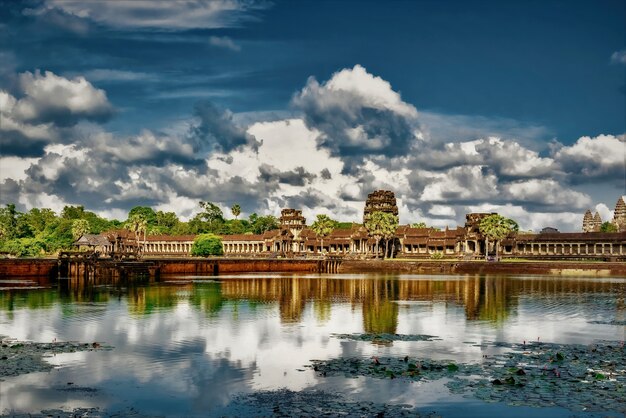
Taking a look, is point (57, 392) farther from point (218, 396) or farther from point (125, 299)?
point (125, 299)

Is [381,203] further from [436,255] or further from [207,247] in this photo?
[207,247]

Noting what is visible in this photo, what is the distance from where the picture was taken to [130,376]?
26719 mm

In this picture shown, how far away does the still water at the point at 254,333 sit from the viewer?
23.3 metres

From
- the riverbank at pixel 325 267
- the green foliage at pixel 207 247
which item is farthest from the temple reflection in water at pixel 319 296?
the green foliage at pixel 207 247

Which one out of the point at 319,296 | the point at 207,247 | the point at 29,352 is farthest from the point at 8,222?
the point at 29,352

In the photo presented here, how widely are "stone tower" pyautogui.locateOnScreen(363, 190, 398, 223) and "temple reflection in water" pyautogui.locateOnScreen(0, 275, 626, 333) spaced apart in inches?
4374

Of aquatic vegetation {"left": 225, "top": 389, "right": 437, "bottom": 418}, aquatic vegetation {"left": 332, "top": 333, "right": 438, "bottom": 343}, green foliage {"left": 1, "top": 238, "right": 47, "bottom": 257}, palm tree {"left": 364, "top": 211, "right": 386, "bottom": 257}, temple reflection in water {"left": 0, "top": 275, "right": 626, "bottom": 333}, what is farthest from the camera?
palm tree {"left": 364, "top": 211, "right": 386, "bottom": 257}

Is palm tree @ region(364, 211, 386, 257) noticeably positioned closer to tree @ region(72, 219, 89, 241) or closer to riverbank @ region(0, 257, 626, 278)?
riverbank @ region(0, 257, 626, 278)

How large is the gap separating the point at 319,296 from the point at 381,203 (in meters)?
133

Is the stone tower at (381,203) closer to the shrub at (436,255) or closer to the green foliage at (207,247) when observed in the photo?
the shrub at (436,255)

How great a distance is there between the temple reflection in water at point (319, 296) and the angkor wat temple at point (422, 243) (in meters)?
68.2

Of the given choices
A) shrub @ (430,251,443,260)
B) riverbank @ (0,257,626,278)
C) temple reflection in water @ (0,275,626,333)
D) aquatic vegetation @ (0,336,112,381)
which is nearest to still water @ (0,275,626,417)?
temple reflection in water @ (0,275,626,333)

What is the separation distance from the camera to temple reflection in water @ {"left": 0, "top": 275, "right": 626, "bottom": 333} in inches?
1977

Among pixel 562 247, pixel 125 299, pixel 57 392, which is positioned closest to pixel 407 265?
pixel 562 247
